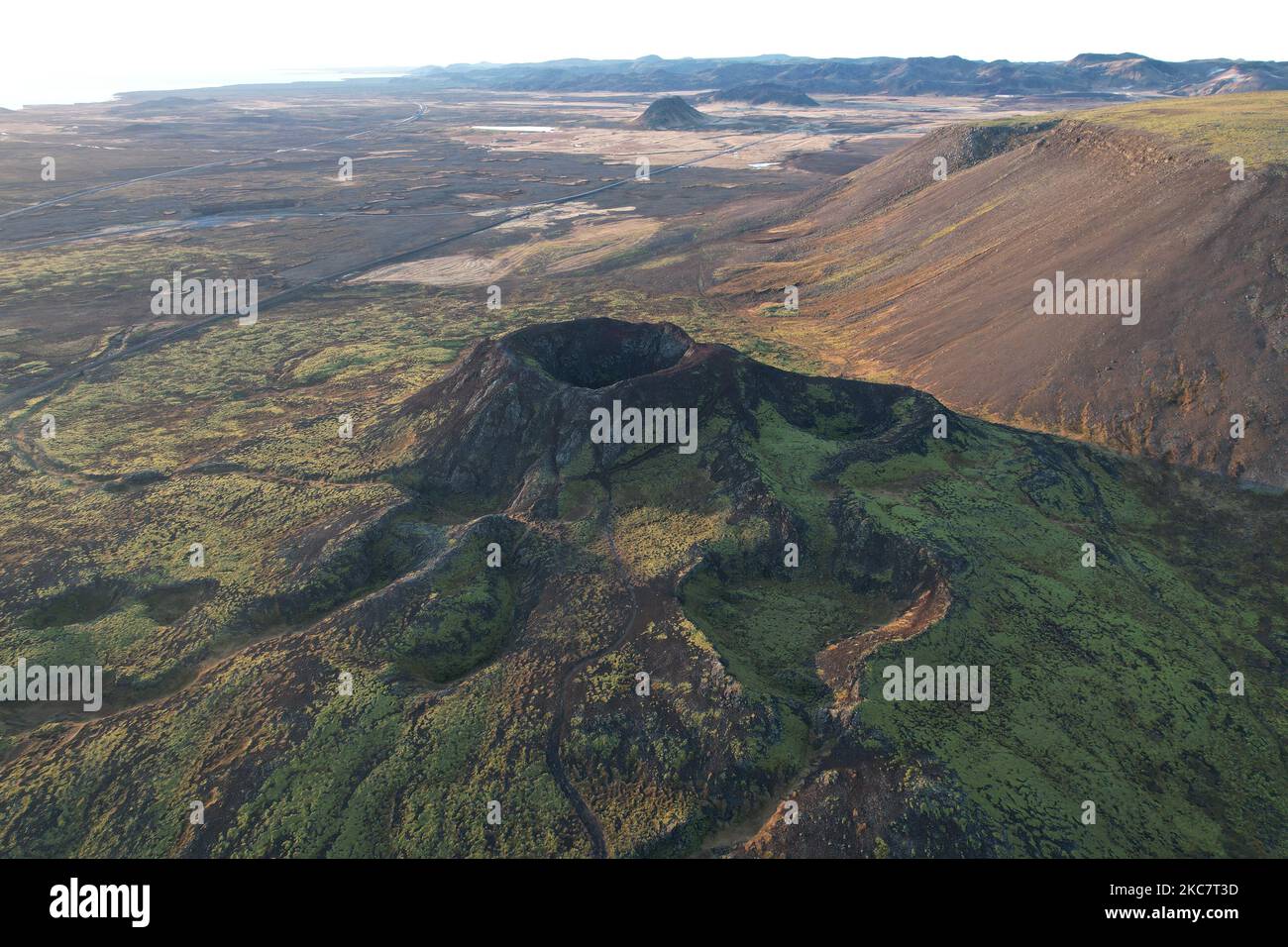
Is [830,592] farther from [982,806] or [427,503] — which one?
[427,503]

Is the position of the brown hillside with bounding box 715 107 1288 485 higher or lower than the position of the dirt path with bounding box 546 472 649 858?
higher

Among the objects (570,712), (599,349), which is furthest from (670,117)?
(570,712)

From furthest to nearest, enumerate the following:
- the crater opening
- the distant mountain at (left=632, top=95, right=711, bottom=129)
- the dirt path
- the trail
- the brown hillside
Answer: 1. the distant mountain at (left=632, top=95, right=711, bottom=129)
2. the trail
3. the crater opening
4. the brown hillside
5. the dirt path

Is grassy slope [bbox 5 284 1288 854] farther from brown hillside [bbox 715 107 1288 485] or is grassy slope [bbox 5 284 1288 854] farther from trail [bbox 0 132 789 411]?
trail [bbox 0 132 789 411]

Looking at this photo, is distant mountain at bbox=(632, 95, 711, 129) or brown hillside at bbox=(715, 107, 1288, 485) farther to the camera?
distant mountain at bbox=(632, 95, 711, 129)

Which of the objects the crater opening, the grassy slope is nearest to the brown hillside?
the grassy slope

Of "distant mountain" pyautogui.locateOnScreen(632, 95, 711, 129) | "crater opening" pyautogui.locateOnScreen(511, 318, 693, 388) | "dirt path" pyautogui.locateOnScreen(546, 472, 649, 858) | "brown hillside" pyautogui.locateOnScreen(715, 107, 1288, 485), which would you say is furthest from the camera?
"distant mountain" pyautogui.locateOnScreen(632, 95, 711, 129)
